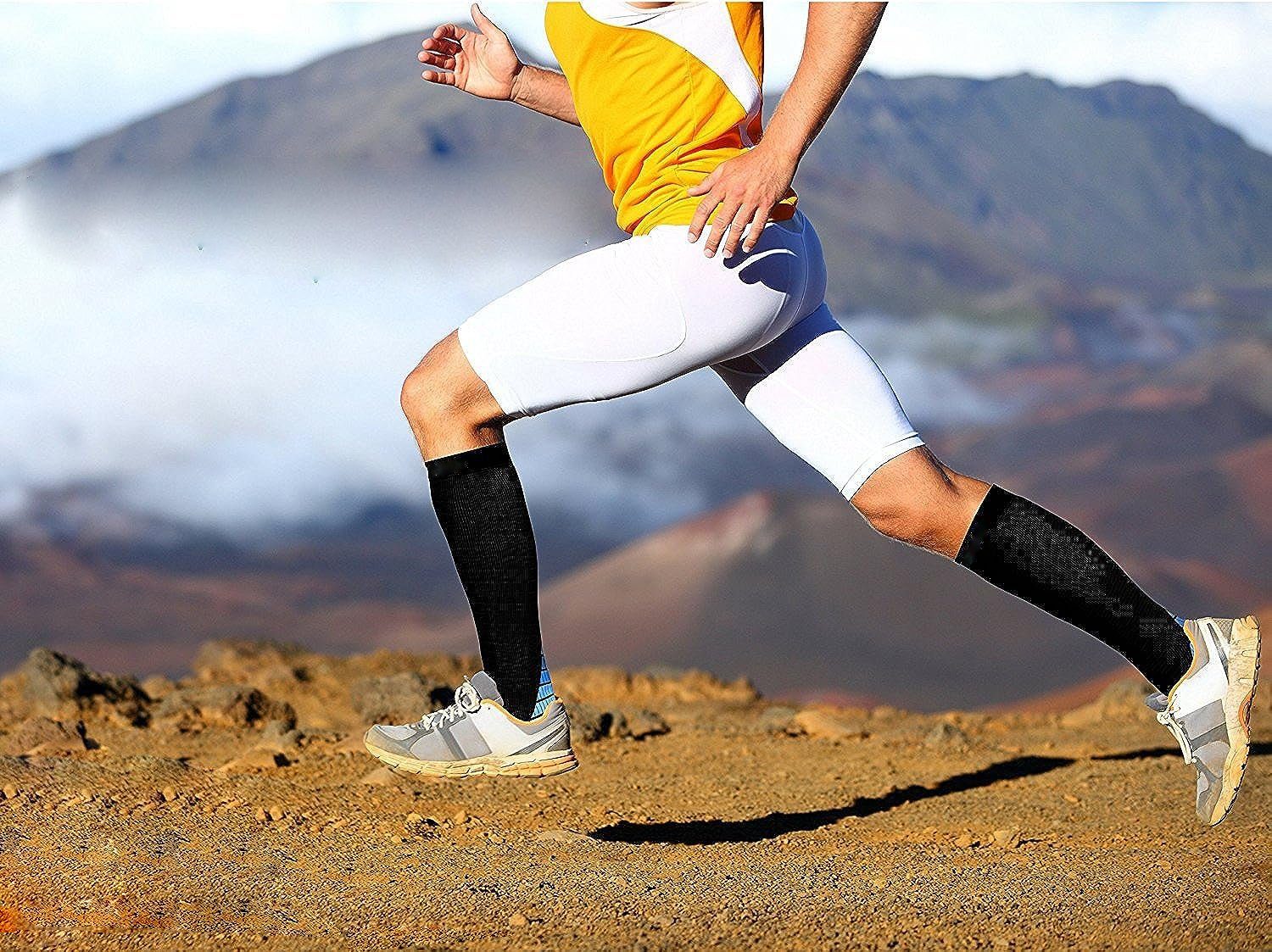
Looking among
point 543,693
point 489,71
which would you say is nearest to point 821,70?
point 489,71

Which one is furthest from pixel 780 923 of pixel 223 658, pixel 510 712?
pixel 223 658

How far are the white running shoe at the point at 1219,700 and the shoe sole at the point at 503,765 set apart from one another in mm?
1405

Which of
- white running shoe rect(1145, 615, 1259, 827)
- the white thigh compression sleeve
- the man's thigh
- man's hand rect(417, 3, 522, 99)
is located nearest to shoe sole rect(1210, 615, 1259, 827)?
white running shoe rect(1145, 615, 1259, 827)

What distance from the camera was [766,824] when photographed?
4176 mm

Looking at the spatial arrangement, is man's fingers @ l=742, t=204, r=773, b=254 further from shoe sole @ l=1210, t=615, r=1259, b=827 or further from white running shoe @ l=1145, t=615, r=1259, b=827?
shoe sole @ l=1210, t=615, r=1259, b=827

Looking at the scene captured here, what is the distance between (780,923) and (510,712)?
784 mm

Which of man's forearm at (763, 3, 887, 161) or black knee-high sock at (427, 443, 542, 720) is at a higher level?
man's forearm at (763, 3, 887, 161)

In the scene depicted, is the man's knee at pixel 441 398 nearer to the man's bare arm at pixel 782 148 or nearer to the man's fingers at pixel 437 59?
the man's bare arm at pixel 782 148

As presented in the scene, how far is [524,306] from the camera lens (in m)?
2.91

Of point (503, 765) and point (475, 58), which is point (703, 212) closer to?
point (475, 58)

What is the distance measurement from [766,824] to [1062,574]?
1.43m

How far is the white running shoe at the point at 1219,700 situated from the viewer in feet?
10.7

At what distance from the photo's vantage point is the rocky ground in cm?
298

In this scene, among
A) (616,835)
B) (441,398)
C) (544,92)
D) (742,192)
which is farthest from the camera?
(616,835)
